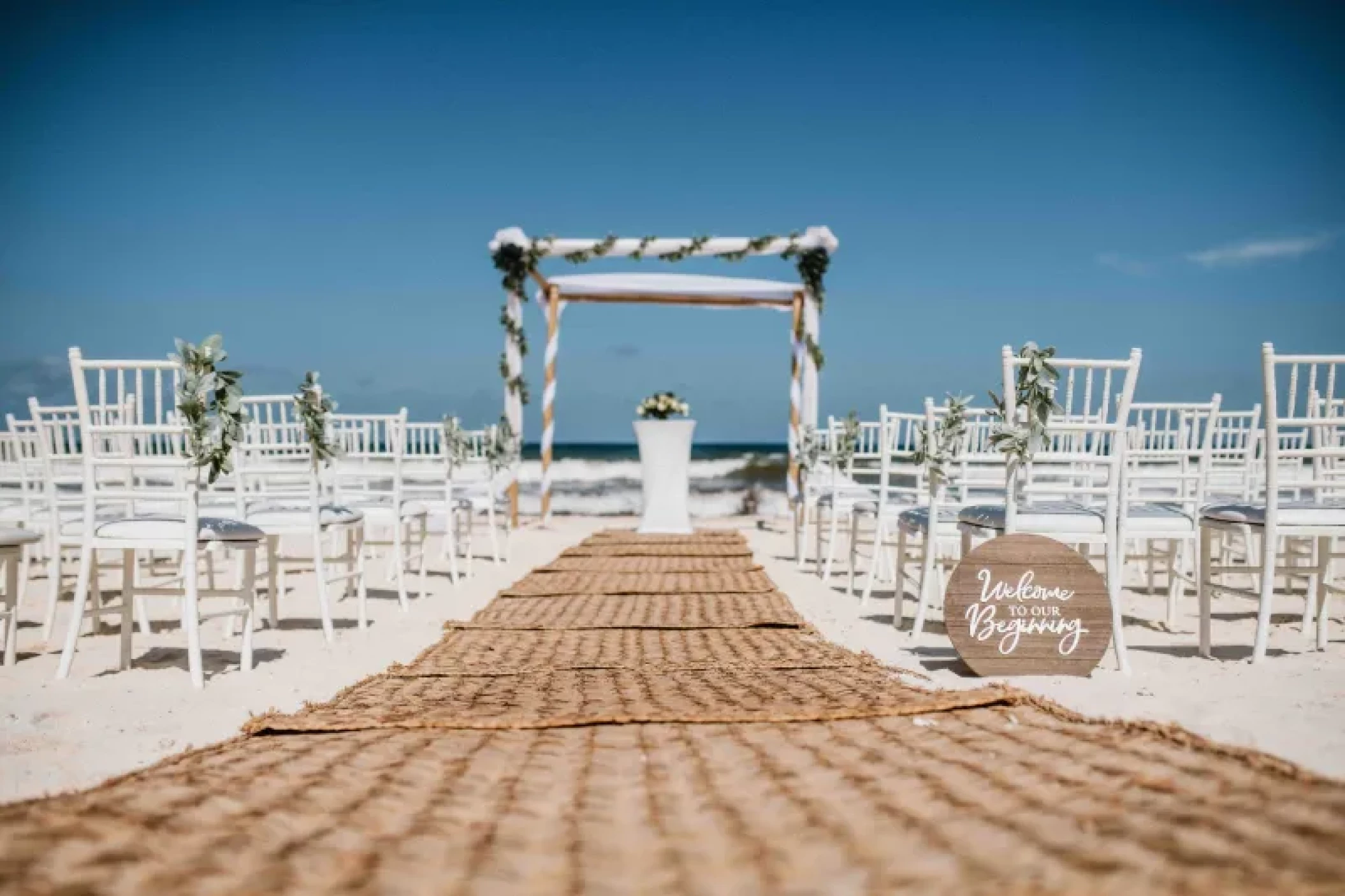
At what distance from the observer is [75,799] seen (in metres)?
1.26

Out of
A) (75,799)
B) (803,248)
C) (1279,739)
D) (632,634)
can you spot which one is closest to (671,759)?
(75,799)

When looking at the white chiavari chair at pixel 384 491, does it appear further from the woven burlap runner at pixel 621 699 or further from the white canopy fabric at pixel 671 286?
the white canopy fabric at pixel 671 286

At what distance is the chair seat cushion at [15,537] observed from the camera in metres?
3.07

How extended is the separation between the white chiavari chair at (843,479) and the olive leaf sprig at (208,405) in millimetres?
3338

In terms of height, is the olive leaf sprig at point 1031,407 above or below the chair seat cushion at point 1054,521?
above

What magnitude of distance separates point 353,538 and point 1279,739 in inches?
184

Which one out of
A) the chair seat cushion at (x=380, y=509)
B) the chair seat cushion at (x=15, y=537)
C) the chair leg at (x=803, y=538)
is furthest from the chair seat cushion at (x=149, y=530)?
the chair leg at (x=803, y=538)

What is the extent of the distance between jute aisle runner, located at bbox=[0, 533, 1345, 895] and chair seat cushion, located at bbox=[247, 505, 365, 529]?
1.62 metres

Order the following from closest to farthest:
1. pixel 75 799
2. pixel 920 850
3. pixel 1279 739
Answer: pixel 920 850, pixel 75 799, pixel 1279 739

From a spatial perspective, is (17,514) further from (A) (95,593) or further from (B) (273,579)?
(B) (273,579)

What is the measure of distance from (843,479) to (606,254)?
13.5 feet

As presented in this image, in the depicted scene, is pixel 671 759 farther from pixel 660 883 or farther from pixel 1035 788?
pixel 1035 788

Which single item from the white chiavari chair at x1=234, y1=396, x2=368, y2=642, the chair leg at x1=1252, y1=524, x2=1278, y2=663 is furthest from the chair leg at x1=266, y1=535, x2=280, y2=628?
the chair leg at x1=1252, y1=524, x2=1278, y2=663

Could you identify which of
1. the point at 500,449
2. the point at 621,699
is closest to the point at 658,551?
the point at 500,449
